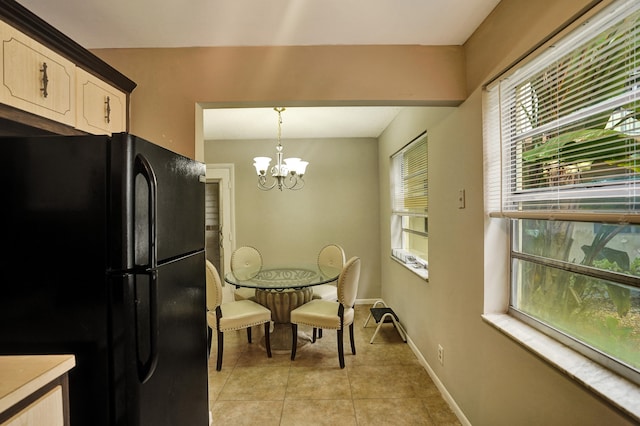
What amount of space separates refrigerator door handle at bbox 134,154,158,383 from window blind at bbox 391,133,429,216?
7.33 feet

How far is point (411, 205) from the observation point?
3219 millimetres

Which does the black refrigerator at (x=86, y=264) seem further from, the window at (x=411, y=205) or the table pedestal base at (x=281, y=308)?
the window at (x=411, y=205)

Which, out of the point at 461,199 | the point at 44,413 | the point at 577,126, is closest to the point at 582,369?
the point at 577,126

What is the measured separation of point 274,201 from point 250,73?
8.86ft

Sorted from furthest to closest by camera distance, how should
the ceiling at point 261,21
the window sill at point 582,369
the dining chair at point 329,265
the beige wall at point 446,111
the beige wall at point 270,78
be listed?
the dining chair at point 329,265, the beige wall at point 270,78, the ceiling at point 261,21, the beige wall at point 446,111, the window sill at point 582,369

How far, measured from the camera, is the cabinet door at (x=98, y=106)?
1542 mm

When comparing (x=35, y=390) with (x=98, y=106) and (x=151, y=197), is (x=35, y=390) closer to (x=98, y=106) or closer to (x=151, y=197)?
(x=151, y=197)

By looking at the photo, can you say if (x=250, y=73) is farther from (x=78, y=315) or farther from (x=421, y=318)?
(x=421, y=318)

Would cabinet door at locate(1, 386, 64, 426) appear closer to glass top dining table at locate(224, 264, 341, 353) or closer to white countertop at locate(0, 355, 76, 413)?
white countertop at locate(0, 355, 76, 413)

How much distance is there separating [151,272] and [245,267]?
2796mm

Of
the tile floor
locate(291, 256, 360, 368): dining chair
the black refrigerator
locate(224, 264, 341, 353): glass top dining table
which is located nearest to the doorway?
locate(224, 264, 341, 353): glass top dining table

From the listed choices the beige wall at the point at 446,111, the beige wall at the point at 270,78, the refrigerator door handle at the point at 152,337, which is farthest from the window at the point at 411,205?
the refrigerator door handle at the point at 152,337

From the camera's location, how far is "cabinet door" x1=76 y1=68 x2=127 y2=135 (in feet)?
5.06

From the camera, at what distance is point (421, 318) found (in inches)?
108
